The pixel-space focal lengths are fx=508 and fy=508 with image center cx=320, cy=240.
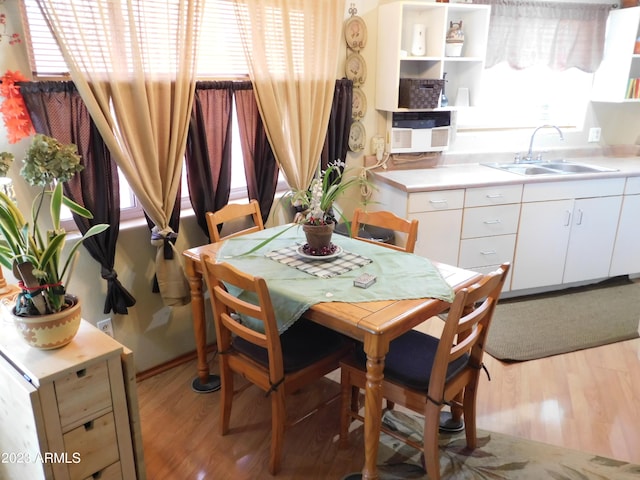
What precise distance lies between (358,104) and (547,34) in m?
1.61

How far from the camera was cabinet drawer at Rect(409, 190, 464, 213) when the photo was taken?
10.1 ft

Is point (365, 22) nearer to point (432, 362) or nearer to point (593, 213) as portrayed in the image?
point (593, 213)

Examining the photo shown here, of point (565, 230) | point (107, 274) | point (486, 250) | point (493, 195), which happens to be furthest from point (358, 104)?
point (107, 274)

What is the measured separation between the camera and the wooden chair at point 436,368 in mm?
1699

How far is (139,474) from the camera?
1865 mm

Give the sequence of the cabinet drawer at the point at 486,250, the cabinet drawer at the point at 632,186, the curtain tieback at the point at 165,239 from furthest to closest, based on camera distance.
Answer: the cabinet drawer at the point at 632,186 < the cabinet drawer at the point at 486,250 < the curtain tieback at the point at 165,239

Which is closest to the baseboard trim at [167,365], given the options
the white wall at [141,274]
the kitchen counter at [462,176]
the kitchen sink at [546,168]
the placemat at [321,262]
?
the white wall at [141,274]

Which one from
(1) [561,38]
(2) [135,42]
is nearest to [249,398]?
(2) [135,42]

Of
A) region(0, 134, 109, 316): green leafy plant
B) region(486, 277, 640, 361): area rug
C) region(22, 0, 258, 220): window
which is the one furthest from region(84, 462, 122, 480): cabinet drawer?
region(486, 277, 640, 361): area rug

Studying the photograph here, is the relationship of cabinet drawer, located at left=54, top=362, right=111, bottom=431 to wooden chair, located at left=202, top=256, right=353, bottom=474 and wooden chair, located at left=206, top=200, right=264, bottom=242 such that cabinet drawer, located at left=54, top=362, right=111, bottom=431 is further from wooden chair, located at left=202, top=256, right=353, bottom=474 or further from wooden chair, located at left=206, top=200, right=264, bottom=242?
wooden chair, located at left=206, top=200, right=264, bottom=242

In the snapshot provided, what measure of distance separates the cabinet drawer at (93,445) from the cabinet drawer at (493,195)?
2357mm

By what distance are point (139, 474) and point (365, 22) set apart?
2791 mm

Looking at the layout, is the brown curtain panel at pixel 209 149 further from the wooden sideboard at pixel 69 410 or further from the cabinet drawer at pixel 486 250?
the cabinet drawer at pixel 486 250

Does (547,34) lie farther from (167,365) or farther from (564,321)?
(167,365)
